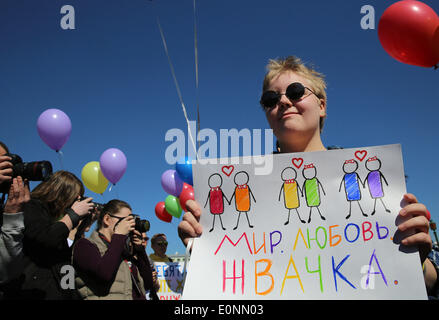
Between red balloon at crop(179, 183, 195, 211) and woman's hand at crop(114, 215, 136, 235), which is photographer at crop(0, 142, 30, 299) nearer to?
woman's hand at crop(114, 215, 136, 235)

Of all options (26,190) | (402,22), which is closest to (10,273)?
(26,190)

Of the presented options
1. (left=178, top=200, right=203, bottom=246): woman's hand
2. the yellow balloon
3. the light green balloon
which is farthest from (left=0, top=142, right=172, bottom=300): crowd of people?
the light green balloon

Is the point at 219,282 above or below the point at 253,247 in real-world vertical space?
below

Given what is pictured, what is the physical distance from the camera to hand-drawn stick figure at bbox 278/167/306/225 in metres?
1.27

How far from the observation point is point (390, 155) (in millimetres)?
1207

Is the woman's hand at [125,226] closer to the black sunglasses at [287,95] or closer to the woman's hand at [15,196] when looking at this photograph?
the woman's hand at [15,196]

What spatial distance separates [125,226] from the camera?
302cm

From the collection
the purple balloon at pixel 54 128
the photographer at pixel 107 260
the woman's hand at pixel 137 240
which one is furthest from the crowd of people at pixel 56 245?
the purple balloon at pixel 54 128

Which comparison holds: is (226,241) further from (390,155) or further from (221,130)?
(221,130)

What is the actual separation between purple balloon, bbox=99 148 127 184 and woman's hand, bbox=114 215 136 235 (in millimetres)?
3333

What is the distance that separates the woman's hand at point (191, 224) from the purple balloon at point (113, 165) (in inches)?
206

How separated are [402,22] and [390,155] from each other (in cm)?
239

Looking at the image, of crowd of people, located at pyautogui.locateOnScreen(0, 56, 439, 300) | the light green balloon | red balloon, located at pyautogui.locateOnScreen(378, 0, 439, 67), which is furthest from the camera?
the light green balloon

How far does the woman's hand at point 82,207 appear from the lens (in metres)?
2.44
